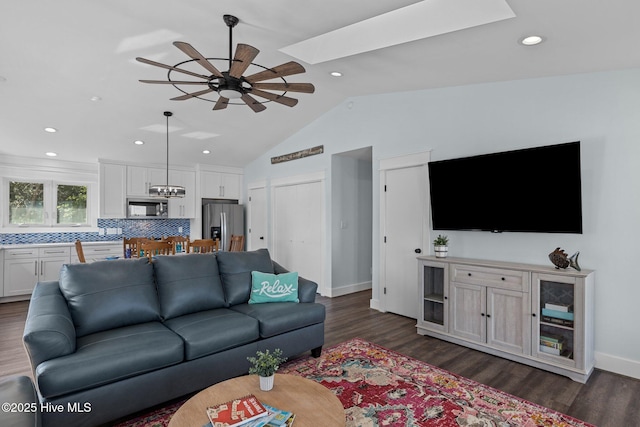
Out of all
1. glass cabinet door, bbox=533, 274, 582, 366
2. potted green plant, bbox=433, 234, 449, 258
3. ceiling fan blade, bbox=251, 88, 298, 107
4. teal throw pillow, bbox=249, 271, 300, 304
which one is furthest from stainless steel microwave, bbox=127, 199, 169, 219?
glass cabinet door, bbox=533, 274, 582, 366

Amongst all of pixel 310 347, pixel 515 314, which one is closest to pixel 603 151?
pixel 515 314

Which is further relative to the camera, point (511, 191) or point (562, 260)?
point (511, 191)

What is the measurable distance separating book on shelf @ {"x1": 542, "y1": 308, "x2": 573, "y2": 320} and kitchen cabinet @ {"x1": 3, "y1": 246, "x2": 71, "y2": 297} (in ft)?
22.8

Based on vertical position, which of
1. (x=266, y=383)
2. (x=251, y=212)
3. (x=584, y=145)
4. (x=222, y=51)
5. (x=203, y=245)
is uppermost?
(x=222, y=51)

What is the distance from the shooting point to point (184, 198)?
7152 millimetres

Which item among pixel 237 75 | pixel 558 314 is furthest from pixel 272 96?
pixel 558 314

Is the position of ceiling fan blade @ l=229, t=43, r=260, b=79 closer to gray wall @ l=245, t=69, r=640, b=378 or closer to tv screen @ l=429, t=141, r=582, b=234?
tv screen @ l=429, t=141, r=582, b=234

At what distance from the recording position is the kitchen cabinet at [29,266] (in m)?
5.25

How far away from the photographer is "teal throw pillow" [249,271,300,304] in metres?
3.28

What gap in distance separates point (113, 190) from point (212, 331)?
513cm

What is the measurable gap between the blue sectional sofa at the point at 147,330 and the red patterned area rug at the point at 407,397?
0.88 ft

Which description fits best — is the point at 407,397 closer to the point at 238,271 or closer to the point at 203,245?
the point at 238,271

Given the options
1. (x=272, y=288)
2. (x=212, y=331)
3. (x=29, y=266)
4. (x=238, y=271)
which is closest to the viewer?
(x=212, y=331)

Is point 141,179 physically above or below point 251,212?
above
